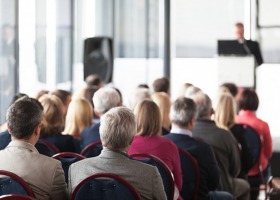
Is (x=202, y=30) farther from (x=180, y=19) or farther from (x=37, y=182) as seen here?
(x=37, y=182)

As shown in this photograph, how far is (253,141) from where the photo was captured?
22.4 feet

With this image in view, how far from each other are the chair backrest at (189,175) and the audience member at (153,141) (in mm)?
196

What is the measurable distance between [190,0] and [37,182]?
27.3 ft

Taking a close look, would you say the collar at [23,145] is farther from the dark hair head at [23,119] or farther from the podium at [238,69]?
the podium at [238,69]

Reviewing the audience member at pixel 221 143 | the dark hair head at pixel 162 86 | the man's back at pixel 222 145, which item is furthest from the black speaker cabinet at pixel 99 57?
the man's back at pixel 222 145

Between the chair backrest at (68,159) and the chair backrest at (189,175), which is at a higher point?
the chair backrest at (68,159)

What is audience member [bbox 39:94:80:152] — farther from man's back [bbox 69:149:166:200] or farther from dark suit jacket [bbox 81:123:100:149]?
man's back [bbox 69:149:166:200]

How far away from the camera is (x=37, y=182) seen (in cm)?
386

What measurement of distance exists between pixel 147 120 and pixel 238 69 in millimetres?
5573

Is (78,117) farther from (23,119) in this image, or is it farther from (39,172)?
(39,172)

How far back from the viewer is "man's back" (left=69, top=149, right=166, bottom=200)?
153 inches

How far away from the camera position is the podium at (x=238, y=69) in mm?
10461

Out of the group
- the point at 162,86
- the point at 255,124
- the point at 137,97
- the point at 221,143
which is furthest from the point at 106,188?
the point at 162,86

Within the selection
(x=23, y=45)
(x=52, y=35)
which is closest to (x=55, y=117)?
(x=23, y=45)
